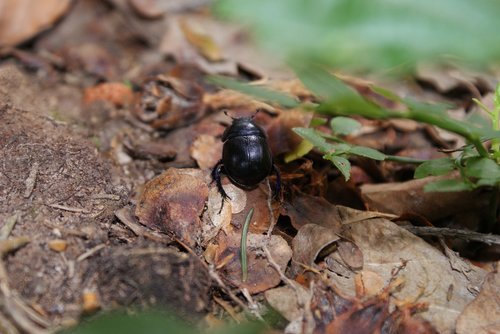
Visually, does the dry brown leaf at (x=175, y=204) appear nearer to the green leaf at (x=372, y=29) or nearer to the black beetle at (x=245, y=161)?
the black beetle at (x=245, y=161)

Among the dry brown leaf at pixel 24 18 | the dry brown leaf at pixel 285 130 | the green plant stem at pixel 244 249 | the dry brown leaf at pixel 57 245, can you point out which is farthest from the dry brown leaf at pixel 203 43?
the dry brown leaf at pixel 57 245

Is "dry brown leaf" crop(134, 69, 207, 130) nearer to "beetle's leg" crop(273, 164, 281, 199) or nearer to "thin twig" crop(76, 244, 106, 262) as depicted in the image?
"beetle's leg" crop(273, 164, 281, 199)

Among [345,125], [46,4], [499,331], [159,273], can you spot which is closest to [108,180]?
[159,273]

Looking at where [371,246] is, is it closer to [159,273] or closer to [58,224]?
[159,273]

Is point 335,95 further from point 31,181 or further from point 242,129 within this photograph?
point 31,181

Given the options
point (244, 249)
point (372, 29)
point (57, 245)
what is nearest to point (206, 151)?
point (244, 249)

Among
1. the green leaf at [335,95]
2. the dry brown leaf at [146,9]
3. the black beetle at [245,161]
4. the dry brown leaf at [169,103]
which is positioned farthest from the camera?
the dry brown leaf at [146,9]
